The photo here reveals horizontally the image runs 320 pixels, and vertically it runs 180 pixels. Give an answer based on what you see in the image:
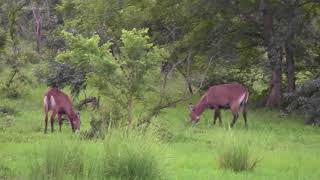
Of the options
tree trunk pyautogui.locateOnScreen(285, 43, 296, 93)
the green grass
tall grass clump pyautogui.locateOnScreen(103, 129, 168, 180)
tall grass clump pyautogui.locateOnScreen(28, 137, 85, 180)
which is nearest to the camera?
tall grass clump pyautogui.locateOnScreen(28, 137, 85, 180)

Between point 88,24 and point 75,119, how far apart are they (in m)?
7.95

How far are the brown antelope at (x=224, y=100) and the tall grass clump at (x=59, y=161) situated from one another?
10.6 meters

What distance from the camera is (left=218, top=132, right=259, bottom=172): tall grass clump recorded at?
36.3ft

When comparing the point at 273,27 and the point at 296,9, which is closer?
the point at 296,9

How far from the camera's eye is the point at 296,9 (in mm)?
21781

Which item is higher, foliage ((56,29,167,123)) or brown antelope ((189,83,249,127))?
foliage ((56,29,167,123))

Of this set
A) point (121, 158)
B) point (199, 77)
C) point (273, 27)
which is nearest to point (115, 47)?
point (199, 77)

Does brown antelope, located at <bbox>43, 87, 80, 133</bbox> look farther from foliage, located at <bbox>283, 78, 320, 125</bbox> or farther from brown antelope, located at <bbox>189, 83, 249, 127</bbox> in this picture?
foliage, located at <bbox>283, 78, 320, 125</bbox>

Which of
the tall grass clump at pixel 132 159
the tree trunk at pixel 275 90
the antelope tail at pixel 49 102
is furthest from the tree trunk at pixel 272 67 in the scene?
the tall grass clump at pixel 132 159

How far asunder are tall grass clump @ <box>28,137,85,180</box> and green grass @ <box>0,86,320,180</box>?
50 millimetres

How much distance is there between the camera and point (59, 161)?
918 cm

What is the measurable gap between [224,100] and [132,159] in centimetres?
1093

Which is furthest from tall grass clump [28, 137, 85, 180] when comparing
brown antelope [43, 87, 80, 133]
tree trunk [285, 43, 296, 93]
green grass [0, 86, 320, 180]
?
tree trunk [285, 43, 296, 93]

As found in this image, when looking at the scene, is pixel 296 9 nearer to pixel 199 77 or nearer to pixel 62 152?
pixel 199 77
